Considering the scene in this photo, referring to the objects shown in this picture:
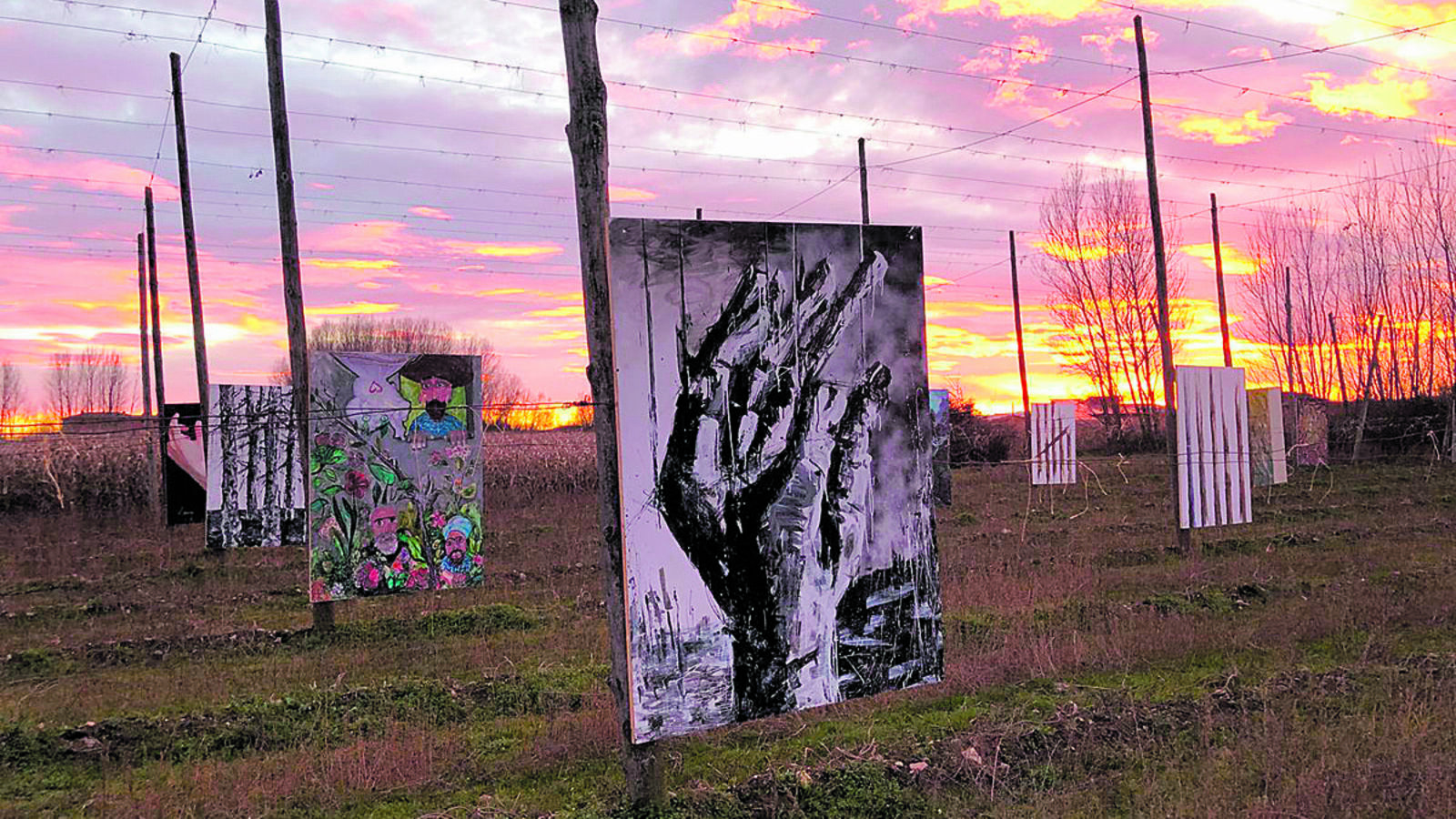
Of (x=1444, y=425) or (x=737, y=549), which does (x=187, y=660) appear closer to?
(x=737, y=549)

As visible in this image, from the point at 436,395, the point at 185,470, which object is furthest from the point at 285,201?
the point at 185,470

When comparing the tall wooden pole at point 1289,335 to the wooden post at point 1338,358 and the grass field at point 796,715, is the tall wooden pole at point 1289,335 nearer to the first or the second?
the wooden post at point 1338,358

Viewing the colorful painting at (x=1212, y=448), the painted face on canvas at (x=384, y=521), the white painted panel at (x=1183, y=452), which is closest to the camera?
the painted face on canvas at (x=384, y=521)

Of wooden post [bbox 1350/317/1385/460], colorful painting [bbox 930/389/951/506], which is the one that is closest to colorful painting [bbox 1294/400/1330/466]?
wooden post [bbox 1350/317/1385/460]

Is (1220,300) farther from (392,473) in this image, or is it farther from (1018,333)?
(392,473)

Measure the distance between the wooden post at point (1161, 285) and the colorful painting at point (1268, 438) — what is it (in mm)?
7254

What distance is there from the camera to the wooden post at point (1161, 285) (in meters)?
14.9

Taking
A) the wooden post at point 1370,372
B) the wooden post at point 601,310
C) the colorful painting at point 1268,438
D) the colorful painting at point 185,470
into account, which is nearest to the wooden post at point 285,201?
the colorful painting at point 185,470

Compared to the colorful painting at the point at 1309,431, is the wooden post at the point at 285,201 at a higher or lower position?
higher

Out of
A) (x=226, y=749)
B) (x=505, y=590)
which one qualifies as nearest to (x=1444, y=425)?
(x=505, y=590)

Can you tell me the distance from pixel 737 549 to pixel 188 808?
3331mm

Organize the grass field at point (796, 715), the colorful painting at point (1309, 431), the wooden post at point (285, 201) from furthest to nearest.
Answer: the colorful painting at point (1309, 431) < the wooden post at point (285, 201) < the grass field at point (796, 715)

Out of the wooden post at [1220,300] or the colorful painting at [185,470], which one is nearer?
the colorful painting at [185,470]

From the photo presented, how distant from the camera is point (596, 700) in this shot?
24.3 feet
